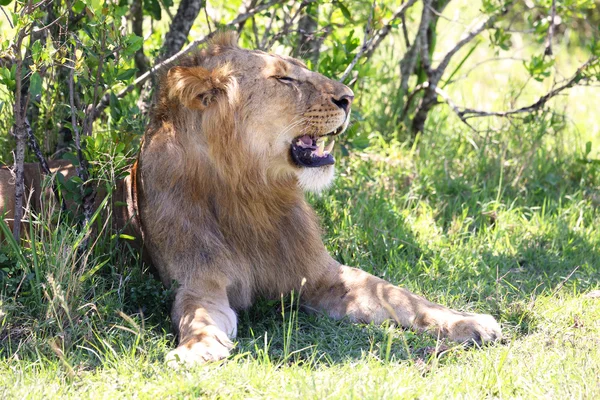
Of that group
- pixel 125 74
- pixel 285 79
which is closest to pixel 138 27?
pixel 125 74

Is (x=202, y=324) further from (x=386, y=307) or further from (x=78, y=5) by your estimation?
(x=78, y=5)

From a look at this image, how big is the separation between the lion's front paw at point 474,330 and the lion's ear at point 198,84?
1279 mm

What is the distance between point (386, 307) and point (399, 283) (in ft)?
2.14

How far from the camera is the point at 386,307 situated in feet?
11.2

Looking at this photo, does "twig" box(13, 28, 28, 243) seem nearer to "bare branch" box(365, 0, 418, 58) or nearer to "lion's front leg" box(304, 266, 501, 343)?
"lion's front leg" box(304, 266, 501, 343)

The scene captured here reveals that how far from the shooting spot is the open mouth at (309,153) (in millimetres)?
3502

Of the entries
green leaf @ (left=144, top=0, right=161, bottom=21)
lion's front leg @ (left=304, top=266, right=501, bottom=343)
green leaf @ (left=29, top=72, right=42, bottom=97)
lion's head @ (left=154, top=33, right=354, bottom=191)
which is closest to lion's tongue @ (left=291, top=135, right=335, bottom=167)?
lion's head @ (left=154, top=33, right=354, bottom=191)

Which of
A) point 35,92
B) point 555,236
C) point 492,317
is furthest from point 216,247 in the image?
point 555,236

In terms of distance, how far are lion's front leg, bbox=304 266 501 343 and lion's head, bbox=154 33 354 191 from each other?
46 centimetres

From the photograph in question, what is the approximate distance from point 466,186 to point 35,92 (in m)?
2.78

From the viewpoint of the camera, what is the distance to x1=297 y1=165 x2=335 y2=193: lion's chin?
3521mm

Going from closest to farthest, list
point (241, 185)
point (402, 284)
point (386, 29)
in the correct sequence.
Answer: point (241, 185) → point (402, 284) → point (386, 29)

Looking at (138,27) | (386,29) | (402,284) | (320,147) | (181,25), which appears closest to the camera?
(320,147)

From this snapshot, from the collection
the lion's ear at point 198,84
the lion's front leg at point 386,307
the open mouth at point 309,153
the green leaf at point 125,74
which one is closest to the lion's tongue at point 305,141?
the open mouth at point 309,153
